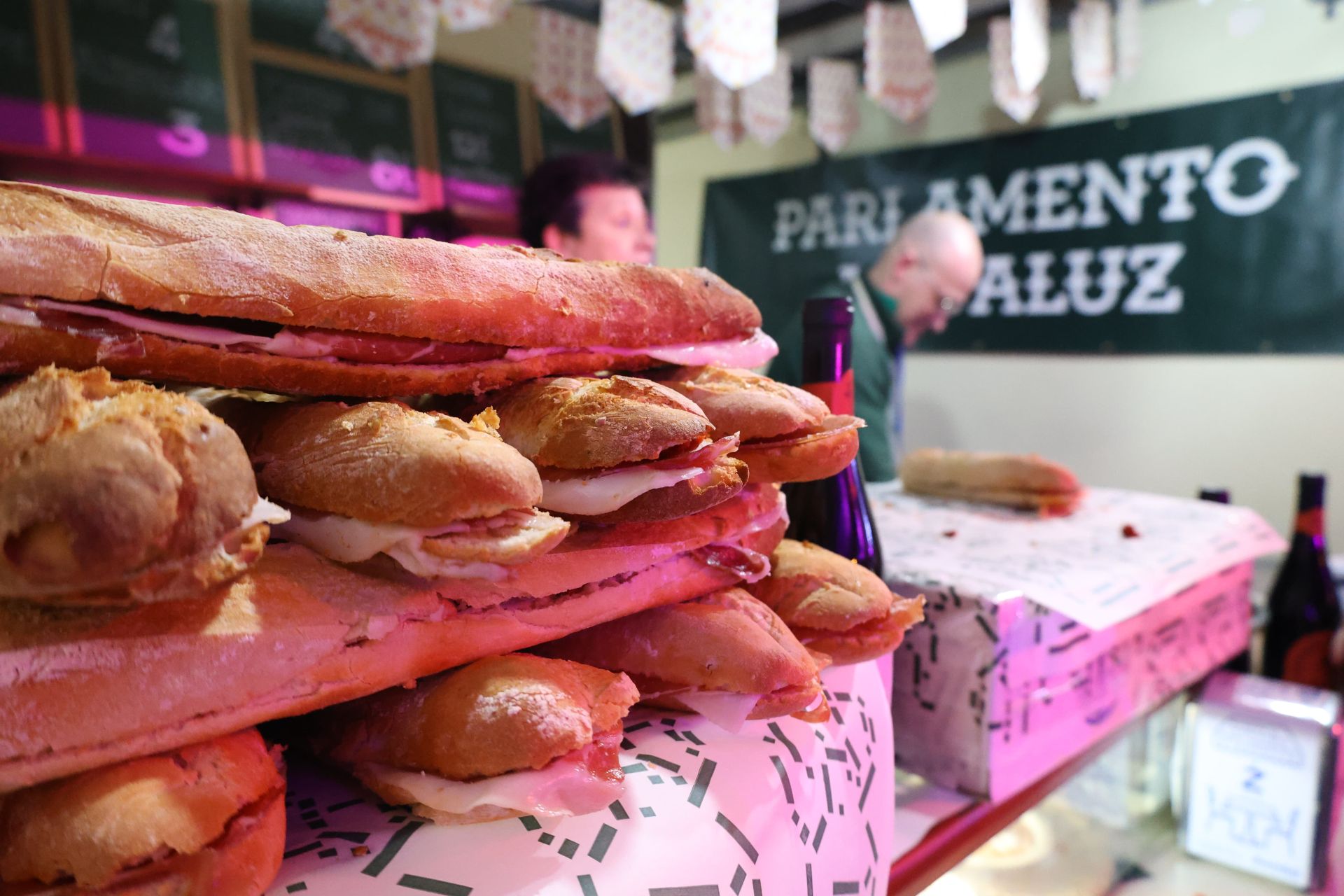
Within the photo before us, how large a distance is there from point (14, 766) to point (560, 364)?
1.40ft

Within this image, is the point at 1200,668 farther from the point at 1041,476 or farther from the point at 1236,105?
the point at 1236,105

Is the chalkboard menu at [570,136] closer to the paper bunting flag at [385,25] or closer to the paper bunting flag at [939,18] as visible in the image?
the paper bunting flag at [385,25]

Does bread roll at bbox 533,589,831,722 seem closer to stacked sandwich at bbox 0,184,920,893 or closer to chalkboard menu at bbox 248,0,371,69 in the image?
stacked sandwich at bbox 0,184,920,893

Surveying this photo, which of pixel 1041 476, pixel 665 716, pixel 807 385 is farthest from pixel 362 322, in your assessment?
pixel 1041 476

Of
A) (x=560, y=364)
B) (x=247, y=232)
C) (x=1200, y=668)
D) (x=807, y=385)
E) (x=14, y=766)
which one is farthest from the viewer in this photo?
(x=1200, y=668)

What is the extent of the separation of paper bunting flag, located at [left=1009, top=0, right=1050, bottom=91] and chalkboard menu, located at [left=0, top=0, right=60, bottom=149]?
3369mm

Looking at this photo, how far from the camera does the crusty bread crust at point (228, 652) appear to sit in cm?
45

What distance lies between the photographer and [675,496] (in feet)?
2.10

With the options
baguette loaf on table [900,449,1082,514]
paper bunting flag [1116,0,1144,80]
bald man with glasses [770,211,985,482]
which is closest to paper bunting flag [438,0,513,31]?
bald man with glasses [770,211,985,482]

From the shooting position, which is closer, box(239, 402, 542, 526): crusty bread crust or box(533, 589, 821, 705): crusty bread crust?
box(239, 402, 542, 526): crusty bread crust

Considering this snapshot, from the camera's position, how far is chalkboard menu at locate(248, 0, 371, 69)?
351 centimetres

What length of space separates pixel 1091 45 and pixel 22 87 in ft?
14.0

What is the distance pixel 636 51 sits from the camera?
3062 mm

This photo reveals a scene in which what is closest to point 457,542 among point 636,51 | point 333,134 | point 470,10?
point 470,10
